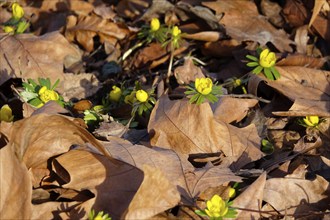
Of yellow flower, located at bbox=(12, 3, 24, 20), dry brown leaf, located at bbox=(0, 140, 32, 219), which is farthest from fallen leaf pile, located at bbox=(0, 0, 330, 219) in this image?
yellow flower, located at bbox=(12, 3, 24, 20)

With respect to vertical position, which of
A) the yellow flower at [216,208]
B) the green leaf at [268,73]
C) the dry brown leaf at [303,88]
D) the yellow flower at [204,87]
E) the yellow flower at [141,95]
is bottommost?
the dry brown leaf at [303,88]

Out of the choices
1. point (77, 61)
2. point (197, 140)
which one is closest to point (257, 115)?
point (197, 140)

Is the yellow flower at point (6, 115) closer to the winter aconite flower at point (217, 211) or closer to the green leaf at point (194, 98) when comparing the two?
the green leaf at point (194, 98)

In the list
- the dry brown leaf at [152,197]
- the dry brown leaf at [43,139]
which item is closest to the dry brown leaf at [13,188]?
the dry brown leaf at [43,139]

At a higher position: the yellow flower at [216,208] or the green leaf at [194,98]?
the green leaf at [194,98]

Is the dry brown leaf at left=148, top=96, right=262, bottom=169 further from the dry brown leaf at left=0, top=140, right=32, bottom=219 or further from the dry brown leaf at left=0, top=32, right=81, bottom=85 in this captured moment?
the dry brown leaf at left=0, top=32, right=81, bottom=85

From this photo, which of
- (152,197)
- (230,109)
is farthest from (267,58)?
(152,197)

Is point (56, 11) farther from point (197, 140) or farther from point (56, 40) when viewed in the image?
point (197, 140)
